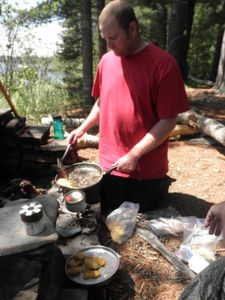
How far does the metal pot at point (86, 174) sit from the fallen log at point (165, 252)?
1.82 feet

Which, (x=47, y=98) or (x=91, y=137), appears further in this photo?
(x=47, y=98)

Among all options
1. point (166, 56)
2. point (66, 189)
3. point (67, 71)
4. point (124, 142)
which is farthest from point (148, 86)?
point (67, 71)

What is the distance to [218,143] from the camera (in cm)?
572

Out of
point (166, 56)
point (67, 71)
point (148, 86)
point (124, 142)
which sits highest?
point (166, 56)

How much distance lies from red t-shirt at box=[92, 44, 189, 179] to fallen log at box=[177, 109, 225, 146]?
6.83ft

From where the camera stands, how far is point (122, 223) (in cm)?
319

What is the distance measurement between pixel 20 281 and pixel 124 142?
1811 millimetres

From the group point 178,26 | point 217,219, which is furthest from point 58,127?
point 178,26

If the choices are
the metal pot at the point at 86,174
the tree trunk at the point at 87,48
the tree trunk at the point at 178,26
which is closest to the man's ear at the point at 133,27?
the metal pot at the point at 86,174

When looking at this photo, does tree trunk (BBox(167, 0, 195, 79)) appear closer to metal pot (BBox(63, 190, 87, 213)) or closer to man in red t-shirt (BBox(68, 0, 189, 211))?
man in red t-shirt (BBox(68, 0, 189, 211))

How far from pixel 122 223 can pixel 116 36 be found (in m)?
1.69

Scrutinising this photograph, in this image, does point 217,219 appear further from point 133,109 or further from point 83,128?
point 83,128

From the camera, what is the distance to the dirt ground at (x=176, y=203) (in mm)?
2652

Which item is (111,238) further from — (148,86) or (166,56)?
(166,56)
